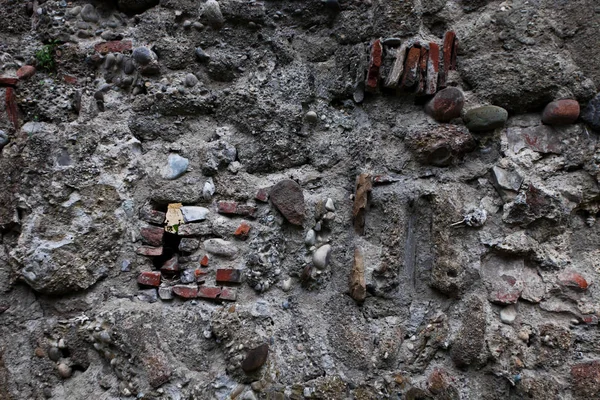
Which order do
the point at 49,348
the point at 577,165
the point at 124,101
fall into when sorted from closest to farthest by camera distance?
the point at 577,165 < the point at 49,348 < the point at 124,101

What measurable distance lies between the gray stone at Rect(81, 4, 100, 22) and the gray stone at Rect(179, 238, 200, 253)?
2.66 feet

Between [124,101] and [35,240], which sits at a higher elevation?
[124,101]

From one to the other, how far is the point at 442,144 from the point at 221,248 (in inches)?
27.9

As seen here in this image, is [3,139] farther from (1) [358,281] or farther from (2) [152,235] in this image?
(1) [358,281]

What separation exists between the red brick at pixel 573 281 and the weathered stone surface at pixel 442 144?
1.35 feet

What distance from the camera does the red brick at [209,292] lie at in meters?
1.32

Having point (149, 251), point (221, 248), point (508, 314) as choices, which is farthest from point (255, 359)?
point (508, 314)

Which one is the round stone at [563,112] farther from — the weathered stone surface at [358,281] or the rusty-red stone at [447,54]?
the weathered stone surface at [358,281]

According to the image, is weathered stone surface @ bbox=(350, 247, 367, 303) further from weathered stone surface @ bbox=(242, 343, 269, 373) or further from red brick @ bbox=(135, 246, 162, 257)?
red brick @ bbox=(135, 246, 162, 257)

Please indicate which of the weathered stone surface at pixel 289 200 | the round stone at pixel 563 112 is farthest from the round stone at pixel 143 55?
the round stone at pixel 563 112

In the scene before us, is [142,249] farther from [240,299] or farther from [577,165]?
[577,165]

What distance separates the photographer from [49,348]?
1.32m

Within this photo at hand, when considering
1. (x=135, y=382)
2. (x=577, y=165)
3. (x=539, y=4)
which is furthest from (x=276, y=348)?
(x=539, y=4)

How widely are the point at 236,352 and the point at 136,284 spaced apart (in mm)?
373
